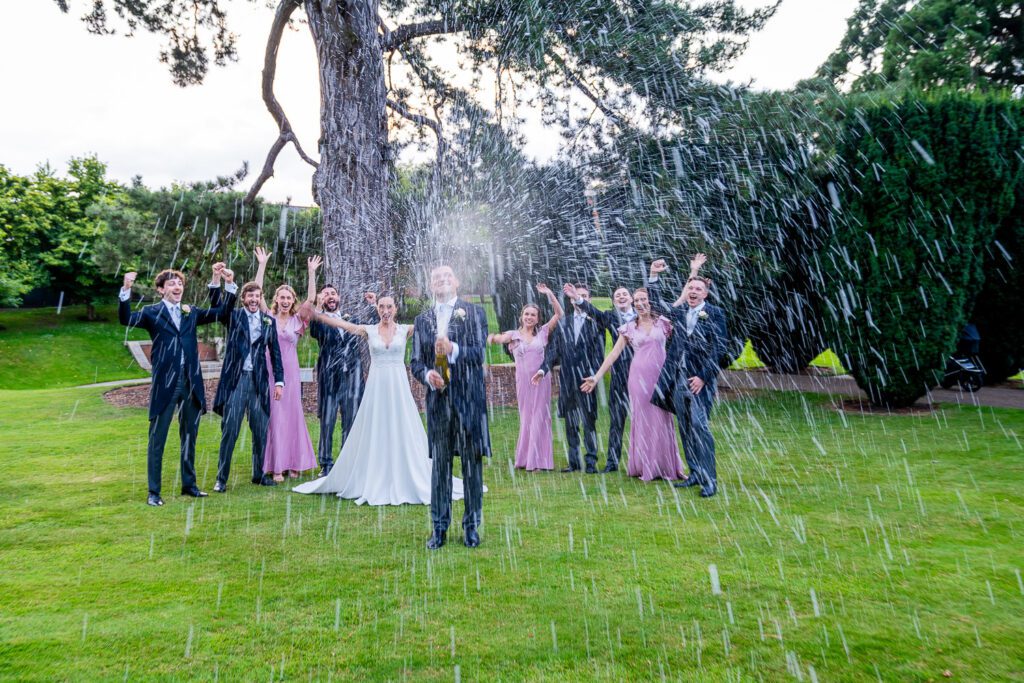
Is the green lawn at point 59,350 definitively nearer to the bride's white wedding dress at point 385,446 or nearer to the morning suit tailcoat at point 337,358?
the morning suit tailcoat at point 337,358

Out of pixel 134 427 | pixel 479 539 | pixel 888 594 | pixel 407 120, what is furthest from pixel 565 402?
pixel 407 120

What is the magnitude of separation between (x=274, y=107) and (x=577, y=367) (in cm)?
1059

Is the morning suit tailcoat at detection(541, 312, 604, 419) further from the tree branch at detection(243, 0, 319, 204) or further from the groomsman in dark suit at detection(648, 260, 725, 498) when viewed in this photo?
the tree branch at detection(243, 0, 319, 204)

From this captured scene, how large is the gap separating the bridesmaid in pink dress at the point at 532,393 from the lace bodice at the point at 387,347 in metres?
1.50

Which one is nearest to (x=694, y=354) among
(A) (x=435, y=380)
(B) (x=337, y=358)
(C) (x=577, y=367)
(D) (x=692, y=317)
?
(D) (x=692, y=317)

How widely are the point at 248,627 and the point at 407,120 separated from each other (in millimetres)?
15005

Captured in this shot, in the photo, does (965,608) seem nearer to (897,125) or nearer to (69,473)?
(69,473)

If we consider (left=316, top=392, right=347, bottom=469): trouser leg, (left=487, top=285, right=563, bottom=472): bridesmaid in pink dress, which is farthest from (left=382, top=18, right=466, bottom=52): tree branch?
(left=316, top=392, right=347, bottom=469): trouser leg

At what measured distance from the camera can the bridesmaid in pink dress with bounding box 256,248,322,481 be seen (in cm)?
827

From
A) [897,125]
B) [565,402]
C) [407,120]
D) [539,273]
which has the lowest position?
[565,402]

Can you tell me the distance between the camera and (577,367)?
8789 mm

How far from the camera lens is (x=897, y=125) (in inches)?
508

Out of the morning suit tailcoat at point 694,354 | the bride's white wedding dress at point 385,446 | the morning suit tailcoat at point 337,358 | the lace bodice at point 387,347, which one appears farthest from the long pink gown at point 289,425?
the morning suit tailcoat at point 694,354

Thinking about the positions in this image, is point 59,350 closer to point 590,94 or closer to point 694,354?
point 590,94
